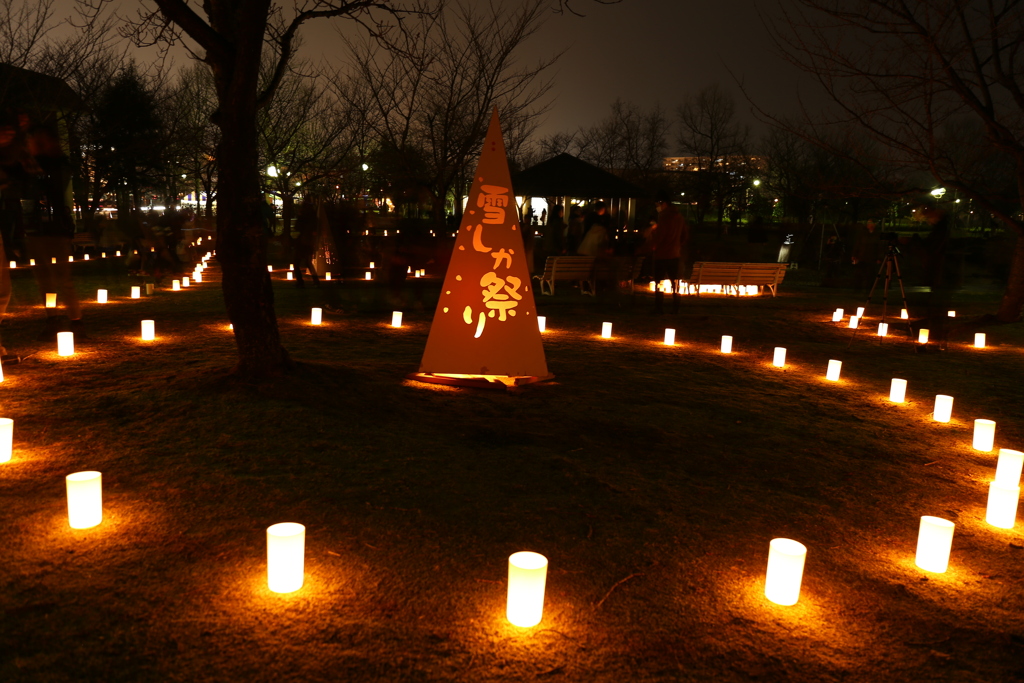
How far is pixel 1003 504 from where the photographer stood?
3.78 meters

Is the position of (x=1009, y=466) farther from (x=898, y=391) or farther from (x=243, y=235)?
(x=243, y=235)

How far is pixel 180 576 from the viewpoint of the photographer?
2.90 metres

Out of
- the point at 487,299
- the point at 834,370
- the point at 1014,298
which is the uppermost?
the point at 1014,298

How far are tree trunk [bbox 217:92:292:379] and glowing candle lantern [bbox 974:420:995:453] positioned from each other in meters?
5.55

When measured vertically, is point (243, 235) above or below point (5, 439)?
above

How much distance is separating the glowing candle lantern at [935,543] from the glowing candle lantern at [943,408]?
3195 mm

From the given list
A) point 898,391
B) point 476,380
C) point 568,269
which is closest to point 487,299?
point 476,380

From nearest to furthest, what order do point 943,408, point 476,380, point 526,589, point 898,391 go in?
point 526,589 → point 943,408 → point 476,380 → point 898,391

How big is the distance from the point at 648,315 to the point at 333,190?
757 inches

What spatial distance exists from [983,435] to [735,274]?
1089cm

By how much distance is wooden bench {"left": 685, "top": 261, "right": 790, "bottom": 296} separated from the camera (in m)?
15.4

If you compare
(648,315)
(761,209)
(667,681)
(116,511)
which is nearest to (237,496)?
(116,511)

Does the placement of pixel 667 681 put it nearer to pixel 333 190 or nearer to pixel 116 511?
pixel 116 511

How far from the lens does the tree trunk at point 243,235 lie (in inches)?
214
